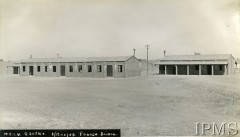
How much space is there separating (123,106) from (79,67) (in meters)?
1.85

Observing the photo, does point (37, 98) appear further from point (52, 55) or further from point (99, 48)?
point (99, 48)

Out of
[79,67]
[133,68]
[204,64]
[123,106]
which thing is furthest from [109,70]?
[123,106]

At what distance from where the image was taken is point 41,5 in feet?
14.0

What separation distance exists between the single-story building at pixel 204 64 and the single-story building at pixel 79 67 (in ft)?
2.36

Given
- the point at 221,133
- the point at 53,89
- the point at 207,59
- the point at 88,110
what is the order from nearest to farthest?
1. the point at 221,133
2. the point at 88,110
3. the point at 53,89
4. the point at 207,59

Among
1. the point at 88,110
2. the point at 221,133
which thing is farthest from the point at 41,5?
the point at 221,133

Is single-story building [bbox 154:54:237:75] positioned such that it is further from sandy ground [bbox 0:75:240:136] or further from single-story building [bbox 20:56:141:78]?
single-story building [bbox 20:56:141:78]

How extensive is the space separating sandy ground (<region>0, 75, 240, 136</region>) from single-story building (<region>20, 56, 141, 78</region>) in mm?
854

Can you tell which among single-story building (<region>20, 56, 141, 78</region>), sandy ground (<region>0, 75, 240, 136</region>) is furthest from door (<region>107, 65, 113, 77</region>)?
sandy ground (<region>0, 75, 240, 136</region>)

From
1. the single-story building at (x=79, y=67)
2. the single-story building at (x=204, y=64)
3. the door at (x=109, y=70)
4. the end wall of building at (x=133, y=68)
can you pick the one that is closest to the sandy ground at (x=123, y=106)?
the single-story building at (x=204, y=64)

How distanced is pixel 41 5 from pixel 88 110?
1.58m

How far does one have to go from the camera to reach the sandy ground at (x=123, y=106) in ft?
13.2

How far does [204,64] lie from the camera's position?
5.84m

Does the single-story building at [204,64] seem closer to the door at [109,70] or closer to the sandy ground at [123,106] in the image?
the sandy ground at [123,106]
